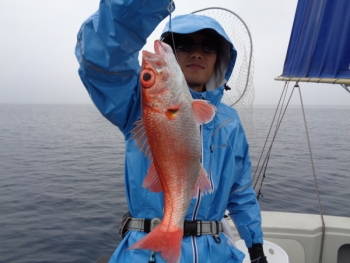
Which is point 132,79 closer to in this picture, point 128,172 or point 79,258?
point 128,172

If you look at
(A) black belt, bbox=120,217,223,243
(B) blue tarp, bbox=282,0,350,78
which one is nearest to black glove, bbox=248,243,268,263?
(A) black belt, bbox=120,217,223,243

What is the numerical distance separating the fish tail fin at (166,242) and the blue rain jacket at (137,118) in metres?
0.46

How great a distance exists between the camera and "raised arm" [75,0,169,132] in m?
1.84

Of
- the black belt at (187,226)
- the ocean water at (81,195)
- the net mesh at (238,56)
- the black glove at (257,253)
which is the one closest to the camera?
the black belt at (187,226)

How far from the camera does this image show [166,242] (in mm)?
1741

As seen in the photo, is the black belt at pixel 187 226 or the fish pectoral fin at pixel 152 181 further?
the black belt at pixel 187 226

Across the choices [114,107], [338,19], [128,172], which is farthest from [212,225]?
[338,19]

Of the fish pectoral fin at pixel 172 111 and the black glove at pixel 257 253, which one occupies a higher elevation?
the fish pectoral fin at pixel 172 111

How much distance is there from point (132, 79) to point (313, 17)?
505 centimetres

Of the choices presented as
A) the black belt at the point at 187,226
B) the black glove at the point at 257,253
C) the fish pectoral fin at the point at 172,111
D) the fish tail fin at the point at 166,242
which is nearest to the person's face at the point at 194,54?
the fish pectoral fin at the point at 172,111

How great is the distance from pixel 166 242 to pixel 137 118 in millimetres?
961

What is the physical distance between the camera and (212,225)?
7.80 ft

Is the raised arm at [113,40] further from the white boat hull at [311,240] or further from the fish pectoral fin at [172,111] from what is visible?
the white boat hull at [311,240]

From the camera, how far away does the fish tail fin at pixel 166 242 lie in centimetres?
173
